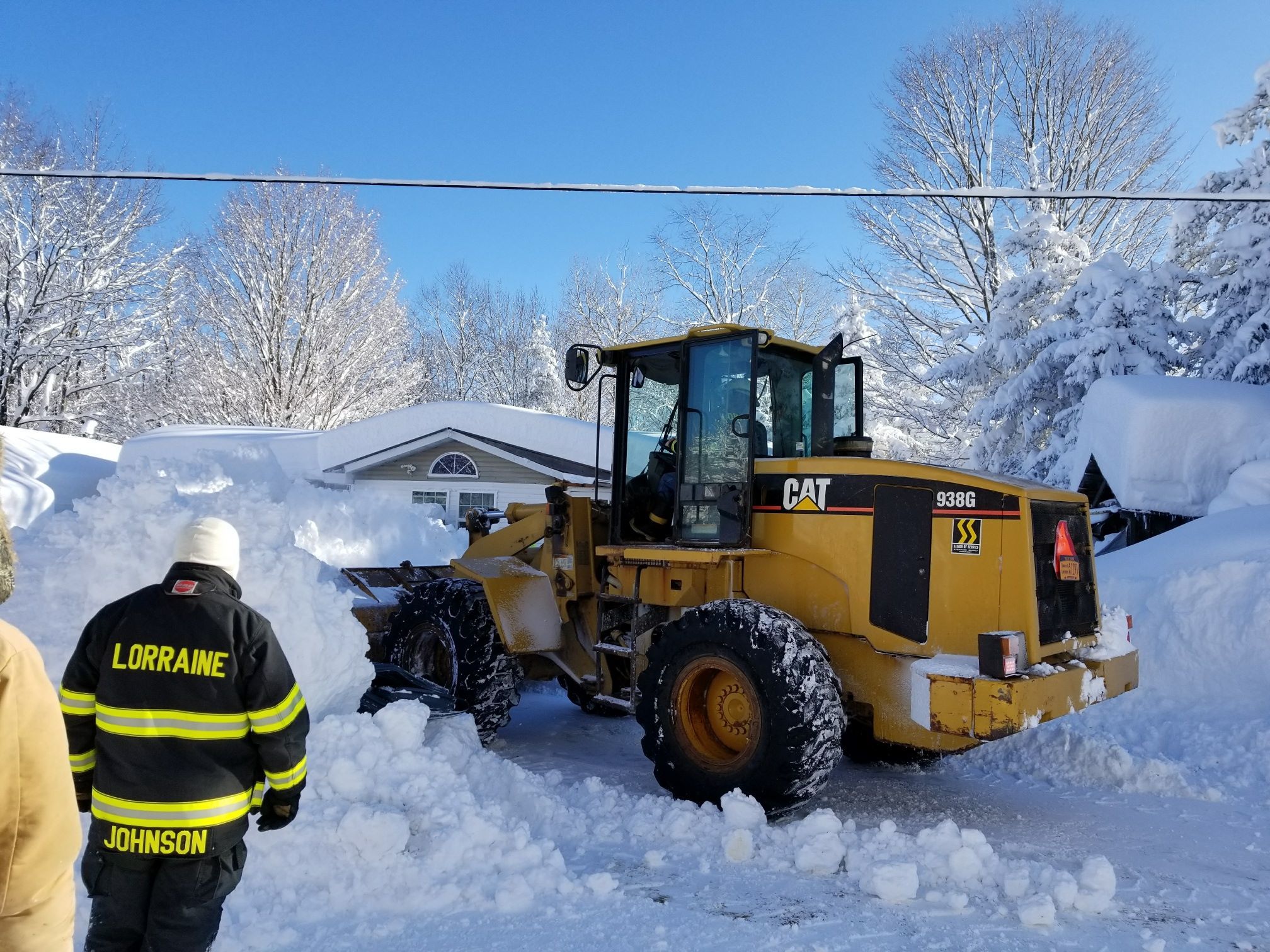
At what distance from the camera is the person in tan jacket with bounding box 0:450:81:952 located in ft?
4.98

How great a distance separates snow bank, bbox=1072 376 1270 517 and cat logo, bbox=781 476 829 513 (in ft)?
23.0

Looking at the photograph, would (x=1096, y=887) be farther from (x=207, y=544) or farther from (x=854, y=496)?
(x=207, y=544)

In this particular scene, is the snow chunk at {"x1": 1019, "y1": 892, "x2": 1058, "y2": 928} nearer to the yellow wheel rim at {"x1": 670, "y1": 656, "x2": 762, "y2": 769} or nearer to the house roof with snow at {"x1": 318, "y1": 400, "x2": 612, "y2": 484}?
the yellow wheel rim at {"x1": 670, "y1": 656, "x2": 762, "y2": 769}

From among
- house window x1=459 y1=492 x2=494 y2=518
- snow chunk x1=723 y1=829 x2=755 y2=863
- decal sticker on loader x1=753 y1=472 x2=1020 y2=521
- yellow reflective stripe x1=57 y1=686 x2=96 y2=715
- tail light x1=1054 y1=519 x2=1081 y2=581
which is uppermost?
house window x1=459 y1=492 x2=494 y2=518

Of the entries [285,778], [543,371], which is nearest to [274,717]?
[285,778]

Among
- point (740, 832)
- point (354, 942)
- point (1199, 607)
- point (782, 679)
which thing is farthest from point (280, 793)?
point (1199, 607)

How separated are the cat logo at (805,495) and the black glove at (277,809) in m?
3.55

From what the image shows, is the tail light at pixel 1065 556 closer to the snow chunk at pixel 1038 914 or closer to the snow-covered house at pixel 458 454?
the snow chunk at pixel 1038 914

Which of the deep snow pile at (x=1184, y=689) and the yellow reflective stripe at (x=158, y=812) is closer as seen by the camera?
the yellow reflective stripe at (x=158, y=812)

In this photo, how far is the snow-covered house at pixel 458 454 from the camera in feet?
59.9

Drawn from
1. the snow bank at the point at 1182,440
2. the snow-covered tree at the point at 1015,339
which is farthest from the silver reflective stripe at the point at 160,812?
the snow-covered tree at the point at 1015,339

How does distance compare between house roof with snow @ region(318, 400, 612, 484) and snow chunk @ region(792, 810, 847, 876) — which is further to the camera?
house roof with snow @ region(318, 400, 612, 484)

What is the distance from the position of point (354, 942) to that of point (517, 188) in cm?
496

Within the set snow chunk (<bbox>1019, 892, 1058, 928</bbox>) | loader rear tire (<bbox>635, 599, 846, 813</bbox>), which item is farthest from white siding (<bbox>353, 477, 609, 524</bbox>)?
snow chunk (<bbox>1019, 892, 1058, 928</bbox>)
